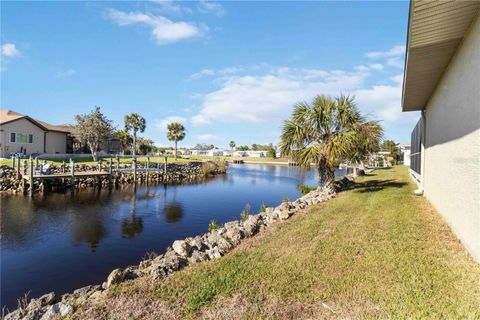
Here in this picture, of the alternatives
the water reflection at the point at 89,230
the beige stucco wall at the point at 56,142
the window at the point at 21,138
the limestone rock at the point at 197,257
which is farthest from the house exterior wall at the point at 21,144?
the limestone rock at the point at 197,257

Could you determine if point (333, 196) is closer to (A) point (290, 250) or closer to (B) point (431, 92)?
(B) point (431, 92)

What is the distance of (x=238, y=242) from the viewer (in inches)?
291

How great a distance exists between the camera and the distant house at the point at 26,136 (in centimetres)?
3032

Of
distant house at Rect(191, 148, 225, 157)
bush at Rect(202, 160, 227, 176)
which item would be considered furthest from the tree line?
distant house at Rect(191, 148, 225, 157)

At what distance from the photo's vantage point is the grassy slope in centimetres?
390

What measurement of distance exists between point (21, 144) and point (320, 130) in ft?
108

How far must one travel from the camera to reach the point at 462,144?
5.91m

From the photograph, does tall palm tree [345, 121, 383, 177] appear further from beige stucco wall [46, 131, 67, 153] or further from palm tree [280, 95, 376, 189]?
beige stucco wall [46, 131, 67, 153]

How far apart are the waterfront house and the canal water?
8.34 metres

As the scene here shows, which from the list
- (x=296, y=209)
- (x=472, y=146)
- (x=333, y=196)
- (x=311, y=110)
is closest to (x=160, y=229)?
(x=296, y=209)

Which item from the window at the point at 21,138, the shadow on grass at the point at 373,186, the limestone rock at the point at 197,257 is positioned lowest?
the limestone rock at the point at 197,257

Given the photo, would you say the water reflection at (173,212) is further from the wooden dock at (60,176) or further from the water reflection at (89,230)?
the wooden dock at (60,176)

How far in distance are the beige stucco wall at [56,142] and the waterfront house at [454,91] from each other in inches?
1567

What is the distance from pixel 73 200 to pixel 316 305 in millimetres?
18508
